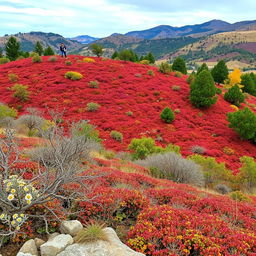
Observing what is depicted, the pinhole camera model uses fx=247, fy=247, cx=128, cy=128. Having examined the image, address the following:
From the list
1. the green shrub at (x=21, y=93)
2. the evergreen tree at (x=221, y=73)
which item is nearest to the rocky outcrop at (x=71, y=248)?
the green shrub at (x=21, y=93)

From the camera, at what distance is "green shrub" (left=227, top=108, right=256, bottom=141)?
908 inches

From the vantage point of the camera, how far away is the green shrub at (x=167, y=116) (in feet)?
82.6

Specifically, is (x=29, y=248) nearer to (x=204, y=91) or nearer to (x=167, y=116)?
(x=167, y=116)

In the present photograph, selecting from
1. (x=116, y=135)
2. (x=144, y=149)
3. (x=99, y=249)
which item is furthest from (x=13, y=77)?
(x=99, y=249)

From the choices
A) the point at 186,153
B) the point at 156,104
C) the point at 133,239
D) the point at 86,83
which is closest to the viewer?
the point at 133,239

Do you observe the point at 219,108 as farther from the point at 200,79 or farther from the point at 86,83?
the point at 86,83

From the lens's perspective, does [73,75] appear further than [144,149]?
Yes

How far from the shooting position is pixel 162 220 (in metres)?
4.65

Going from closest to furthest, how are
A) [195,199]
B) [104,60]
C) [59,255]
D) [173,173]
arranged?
[59,255], [195,199], [173,173], [104,60]

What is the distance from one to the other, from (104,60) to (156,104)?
53.3 feet

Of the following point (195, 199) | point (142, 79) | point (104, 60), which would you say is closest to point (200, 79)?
point (142, 79)

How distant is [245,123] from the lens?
23.2 meters

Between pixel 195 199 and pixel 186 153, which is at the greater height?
pixel 195 199

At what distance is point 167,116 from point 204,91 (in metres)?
6.27
